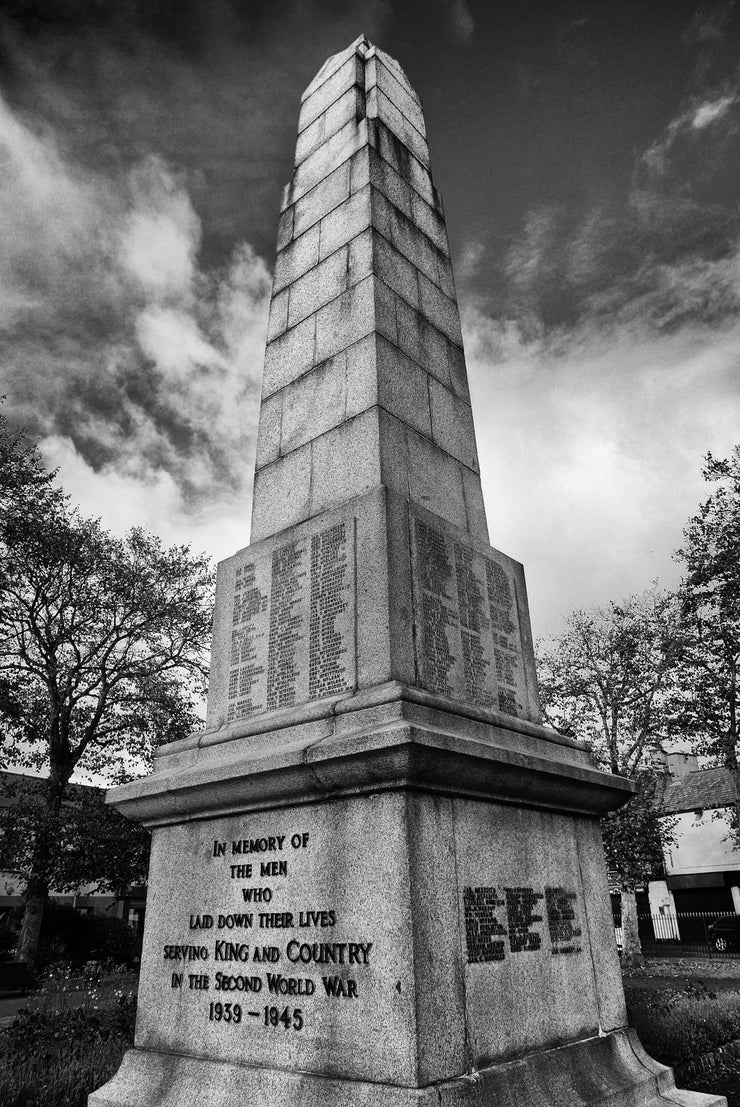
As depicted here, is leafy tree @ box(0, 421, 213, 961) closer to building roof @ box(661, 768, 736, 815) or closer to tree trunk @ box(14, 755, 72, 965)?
tree trunk @ box(14, 755, 72, 965)

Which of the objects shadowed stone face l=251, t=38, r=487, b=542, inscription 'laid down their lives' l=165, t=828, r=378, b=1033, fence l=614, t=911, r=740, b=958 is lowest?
fence l=614, t=911, r=740, b=958

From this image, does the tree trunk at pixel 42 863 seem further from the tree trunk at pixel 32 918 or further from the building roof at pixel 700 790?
the building roof at pixel 700 790

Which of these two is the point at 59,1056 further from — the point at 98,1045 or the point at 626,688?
the point at 626,688

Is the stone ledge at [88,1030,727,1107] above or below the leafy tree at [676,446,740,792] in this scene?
below

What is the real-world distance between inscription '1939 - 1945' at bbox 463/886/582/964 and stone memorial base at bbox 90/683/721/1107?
0.02 meters

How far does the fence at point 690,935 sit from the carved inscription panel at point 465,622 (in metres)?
26.3

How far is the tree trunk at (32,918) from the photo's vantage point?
71.7 ft

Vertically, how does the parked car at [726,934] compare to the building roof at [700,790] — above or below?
below

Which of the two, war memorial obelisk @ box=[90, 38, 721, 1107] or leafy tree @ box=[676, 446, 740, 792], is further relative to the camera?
leafy tree @ box=[676, 446, 740, 792]

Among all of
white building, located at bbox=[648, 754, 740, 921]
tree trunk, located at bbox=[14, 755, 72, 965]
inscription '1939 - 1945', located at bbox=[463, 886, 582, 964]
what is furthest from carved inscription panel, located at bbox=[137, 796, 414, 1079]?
white building, located at bbox=[648, 754, 740, 921]

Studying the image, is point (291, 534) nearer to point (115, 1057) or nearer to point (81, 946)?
point (115, 1057)

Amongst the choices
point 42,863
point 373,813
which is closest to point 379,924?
point 373,813

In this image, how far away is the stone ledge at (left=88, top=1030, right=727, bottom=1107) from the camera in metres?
3.51

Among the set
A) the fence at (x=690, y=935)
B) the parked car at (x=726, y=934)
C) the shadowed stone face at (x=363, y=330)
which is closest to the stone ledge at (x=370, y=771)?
the shadowed stone face at (x=363, y=330)
